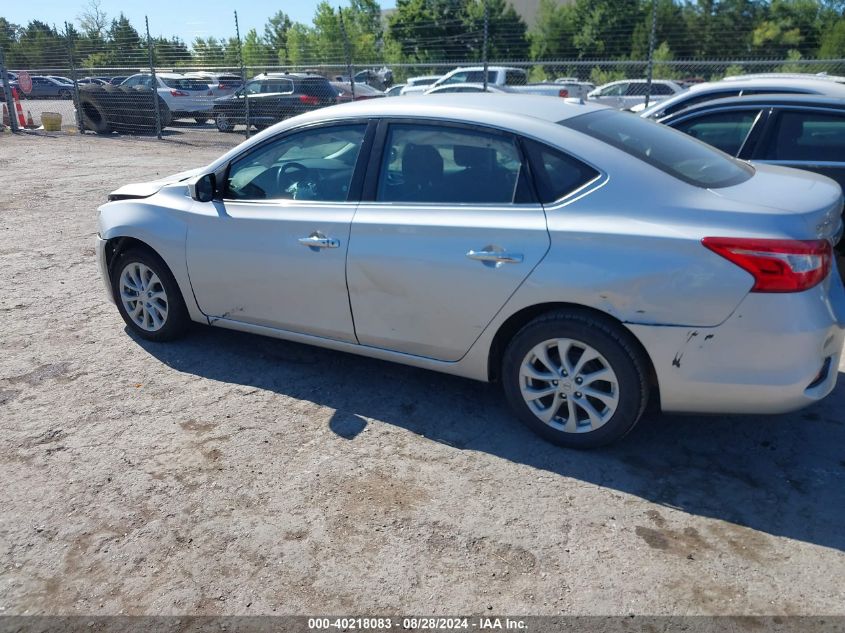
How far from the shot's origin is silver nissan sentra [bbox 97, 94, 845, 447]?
3283 millimetres

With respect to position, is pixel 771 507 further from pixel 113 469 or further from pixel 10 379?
pixel 10 379

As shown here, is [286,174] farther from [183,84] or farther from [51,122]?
[183,84]

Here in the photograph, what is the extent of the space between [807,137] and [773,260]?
3.34 metres

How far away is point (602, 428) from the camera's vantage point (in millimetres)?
3662

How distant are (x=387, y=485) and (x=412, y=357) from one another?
854 millimetres

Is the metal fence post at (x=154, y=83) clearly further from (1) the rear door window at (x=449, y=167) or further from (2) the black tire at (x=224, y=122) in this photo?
(1) the rear door window at (x=449, y=167)

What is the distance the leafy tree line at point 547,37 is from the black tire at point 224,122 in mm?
2842

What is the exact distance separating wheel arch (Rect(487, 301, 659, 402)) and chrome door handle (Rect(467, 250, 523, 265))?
25 centimetres

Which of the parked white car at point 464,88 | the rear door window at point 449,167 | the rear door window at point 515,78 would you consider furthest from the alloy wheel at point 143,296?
the rear door window at point 515,78

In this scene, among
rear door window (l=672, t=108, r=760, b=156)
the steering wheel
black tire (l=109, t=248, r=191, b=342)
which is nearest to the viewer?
the steering wheel

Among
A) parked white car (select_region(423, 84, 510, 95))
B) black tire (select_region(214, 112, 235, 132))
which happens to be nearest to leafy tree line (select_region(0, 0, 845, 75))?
black tire (select_region(214, 112, 235, 132))

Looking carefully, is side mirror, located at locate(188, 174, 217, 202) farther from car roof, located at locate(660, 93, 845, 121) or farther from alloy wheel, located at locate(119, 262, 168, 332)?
car roof, located at locate(660, 93, 845, 121)

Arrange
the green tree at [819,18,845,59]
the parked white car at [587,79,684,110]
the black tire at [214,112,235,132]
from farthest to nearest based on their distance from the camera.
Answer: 1. the green tree at [819,18,845,59]
2. the parked white car at [587,79,684,110]
3. the black tire at [214,112,235,132]

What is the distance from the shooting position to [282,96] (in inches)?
720
